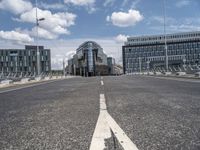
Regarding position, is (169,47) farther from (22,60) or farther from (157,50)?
(22,60)

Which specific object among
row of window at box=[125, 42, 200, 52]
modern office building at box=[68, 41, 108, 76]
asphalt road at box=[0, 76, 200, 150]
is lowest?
asphalt road at box=[0, 76, 200, 150]

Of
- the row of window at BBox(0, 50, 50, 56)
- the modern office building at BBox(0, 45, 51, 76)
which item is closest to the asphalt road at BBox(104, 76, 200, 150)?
the modern office building at BBox(0, 45, 51, 76)

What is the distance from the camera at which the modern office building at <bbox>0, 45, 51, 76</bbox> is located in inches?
4222

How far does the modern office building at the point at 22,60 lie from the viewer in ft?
352

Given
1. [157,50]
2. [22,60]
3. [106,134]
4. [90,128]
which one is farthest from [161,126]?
[157,50]

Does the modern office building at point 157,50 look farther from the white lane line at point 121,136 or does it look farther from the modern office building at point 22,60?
the white lane line at point 121,136

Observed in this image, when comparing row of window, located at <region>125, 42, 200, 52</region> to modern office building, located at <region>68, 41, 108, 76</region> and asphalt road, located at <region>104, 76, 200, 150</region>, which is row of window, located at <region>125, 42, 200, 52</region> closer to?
modern office building, located at <region>68, 41, 108, 76</region>

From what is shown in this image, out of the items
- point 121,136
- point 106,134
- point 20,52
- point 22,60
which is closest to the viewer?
point 121,136

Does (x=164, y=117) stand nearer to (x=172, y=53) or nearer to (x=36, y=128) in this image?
(x=36, y=128)

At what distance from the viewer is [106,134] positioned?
3.58m

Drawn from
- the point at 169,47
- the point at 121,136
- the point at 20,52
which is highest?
the point at 169,47

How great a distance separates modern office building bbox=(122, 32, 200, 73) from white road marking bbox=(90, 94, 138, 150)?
133991 mm

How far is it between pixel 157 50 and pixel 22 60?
77.5 meters

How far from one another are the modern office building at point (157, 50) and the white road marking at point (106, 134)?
134 metres
